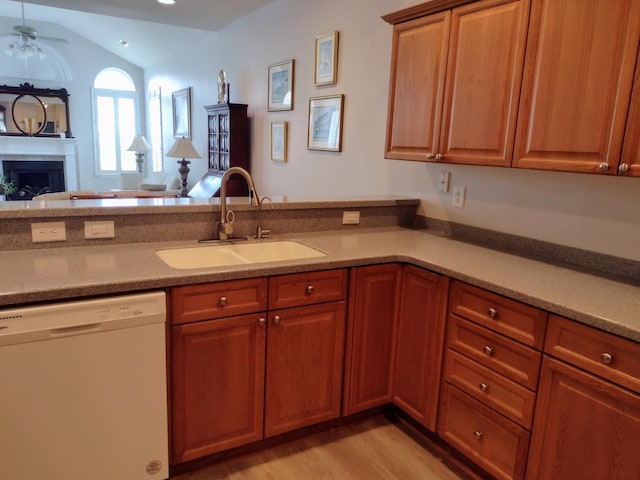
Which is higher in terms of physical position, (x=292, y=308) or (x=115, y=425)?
(x=292, y=308)

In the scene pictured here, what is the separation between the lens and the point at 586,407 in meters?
1.49

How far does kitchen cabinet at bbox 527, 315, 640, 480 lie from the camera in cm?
139

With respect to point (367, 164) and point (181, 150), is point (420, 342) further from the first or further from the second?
point (181, 150)

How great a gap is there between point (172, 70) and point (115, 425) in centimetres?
699

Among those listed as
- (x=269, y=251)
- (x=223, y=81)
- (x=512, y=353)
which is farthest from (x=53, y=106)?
(x=512, y=353)

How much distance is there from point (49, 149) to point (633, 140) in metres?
8.98

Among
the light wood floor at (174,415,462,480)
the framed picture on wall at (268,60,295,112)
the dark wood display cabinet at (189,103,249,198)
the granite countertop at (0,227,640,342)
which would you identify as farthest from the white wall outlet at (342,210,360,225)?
the dark wood display cabinet at (189,103,249,198)

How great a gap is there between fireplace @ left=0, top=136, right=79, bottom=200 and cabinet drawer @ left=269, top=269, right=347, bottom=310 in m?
7.59

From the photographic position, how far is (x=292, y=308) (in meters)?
1.96

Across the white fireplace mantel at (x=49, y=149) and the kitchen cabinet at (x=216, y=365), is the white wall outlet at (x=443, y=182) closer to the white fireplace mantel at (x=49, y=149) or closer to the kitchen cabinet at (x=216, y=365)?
the kitchen cabinet at (x=216, y=365)

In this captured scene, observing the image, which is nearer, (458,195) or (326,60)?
(458,195)

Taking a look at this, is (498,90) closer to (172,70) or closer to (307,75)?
(307,75)

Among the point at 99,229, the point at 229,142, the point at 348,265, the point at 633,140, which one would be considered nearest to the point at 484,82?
the point at 633,140

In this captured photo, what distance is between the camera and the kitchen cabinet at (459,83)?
1.90m
